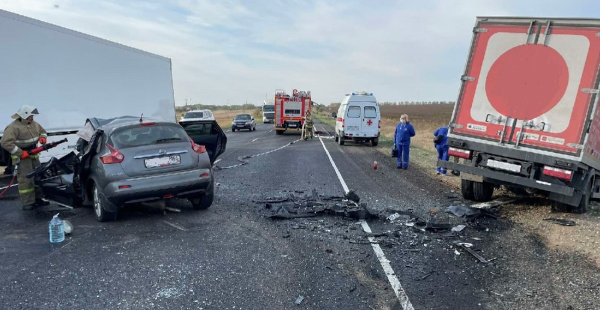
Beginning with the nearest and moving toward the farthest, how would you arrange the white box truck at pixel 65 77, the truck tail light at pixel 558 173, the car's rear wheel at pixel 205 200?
the truck tail light at pixel 558 173 < the car's rear wheel at pixel 205 200 < the white box truck at pixel 65 77

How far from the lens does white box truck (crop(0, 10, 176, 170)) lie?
937 cm

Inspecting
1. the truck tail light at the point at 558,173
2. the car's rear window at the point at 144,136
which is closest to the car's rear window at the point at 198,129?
the car's rear window at the point at 144,136

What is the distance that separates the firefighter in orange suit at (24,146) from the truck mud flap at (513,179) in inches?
289

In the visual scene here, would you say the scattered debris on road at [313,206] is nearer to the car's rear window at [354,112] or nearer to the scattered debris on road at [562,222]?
the scattered debris on road at [562,222]

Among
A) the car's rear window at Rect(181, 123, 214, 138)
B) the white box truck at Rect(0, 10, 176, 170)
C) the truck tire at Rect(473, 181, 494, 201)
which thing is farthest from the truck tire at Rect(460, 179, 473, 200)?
the white box truck at Rect(0, 10, 176, 170)

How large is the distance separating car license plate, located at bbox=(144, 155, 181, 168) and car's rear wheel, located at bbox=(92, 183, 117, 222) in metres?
0.79

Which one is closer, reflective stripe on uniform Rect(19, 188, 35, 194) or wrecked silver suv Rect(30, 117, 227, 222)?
wrecked silver suv Rect(30, 117, 227, 222)

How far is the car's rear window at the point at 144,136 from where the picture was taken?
21.7 ft

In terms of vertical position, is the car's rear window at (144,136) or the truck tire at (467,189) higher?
the car's rear window at (144,136)

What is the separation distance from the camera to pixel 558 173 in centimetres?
684

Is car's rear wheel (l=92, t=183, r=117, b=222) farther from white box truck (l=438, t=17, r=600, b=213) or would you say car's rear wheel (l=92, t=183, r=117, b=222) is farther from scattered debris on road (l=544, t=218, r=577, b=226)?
scattered debris on road (l=544, t=218, r=577, b=226)

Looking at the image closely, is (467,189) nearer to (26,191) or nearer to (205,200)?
(205,200)

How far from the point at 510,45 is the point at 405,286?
202 inches

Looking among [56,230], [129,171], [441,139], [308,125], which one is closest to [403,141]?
[441,139]
